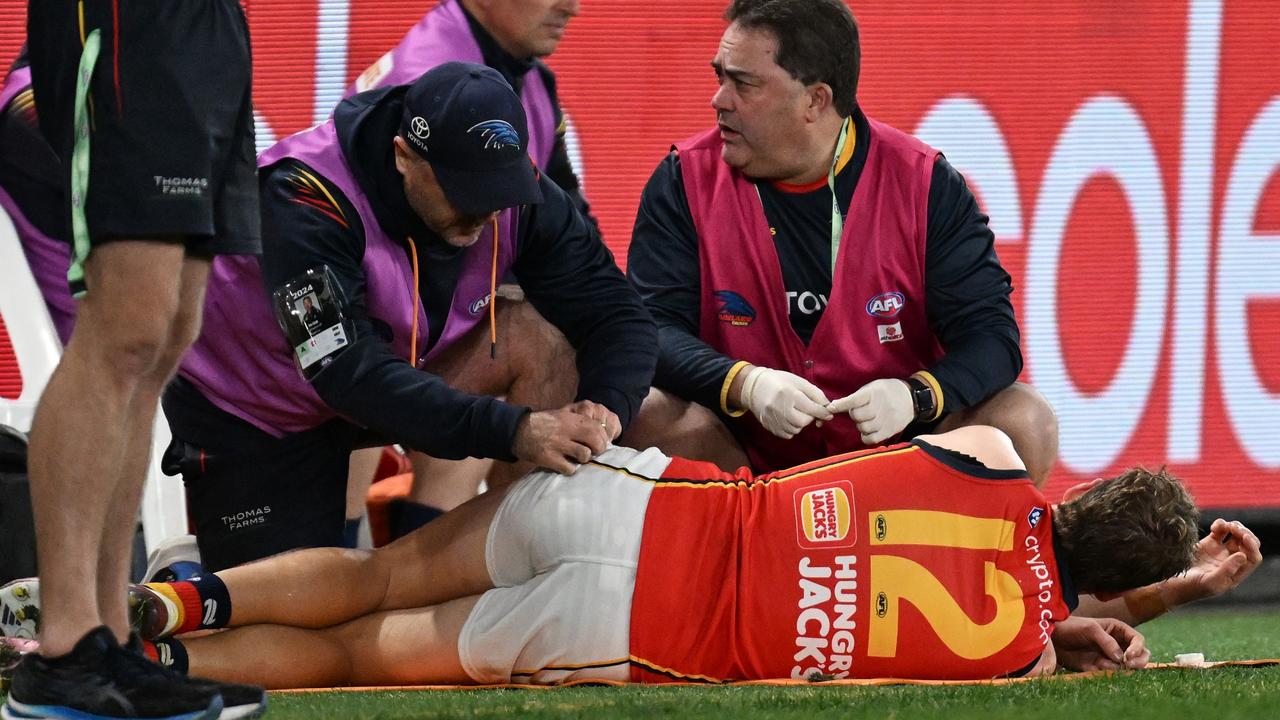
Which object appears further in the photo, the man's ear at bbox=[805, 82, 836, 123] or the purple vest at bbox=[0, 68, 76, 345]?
the purple vest at bbox=[0, 68, 76, 345]

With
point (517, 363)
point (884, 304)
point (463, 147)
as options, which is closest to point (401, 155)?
point (463, 147)

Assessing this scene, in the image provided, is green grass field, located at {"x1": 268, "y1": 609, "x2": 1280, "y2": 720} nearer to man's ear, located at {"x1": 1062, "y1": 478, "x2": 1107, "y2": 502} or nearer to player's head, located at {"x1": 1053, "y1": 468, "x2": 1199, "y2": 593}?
player's head, located at {"x1": 1053, "y1": 468, "x2": 1199, "y2": 593}

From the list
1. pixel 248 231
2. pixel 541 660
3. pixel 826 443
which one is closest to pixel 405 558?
pixel 541 660

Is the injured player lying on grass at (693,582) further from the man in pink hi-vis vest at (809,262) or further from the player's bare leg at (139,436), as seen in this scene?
the man in pink hi-vis vest at (809,262)

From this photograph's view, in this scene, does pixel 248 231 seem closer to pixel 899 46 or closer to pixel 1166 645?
pixel 1166 645

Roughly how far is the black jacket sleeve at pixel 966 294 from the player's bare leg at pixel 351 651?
39.6 inches

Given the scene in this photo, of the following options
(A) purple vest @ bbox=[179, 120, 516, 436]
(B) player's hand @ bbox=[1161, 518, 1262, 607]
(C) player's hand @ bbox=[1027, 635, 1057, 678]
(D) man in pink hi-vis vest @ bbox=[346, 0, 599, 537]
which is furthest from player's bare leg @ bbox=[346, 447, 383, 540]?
(B) player's hand @ bbox=[1161, 518, 1262, 607]

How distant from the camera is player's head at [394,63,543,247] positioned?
2.32 m

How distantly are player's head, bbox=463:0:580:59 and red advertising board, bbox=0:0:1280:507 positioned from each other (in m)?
0.54

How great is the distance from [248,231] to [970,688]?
1.07 m

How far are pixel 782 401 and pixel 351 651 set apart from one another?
0.82 metres

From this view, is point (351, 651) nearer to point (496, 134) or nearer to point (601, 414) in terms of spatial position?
point (601, 414)

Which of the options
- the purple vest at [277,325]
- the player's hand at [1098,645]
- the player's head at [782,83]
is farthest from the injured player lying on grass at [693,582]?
the player's head at [782,83]

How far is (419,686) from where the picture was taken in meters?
2.24
